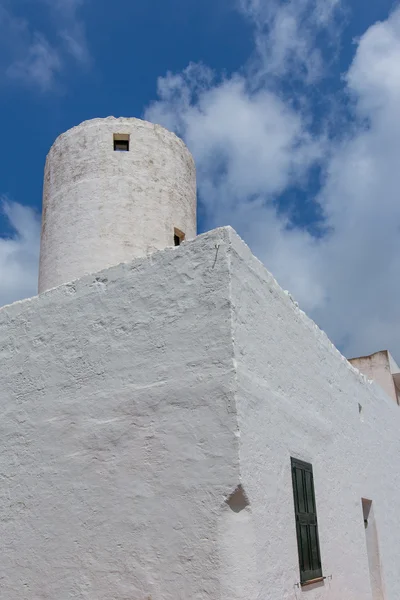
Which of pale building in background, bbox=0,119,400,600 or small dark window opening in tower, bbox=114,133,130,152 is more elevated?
small dark window opening in tower, bbox=114,133,130,152

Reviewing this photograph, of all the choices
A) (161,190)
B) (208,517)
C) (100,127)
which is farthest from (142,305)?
(100,127)

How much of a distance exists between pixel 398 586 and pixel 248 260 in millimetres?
5650

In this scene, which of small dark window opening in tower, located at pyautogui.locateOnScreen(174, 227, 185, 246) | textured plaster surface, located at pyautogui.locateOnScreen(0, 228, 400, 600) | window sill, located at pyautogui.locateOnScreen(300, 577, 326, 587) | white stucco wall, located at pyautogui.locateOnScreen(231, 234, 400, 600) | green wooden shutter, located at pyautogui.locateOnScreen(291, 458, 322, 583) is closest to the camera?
textured plaster surface, located at pyautogui.locateOnScreen(0, 228, 400, 600)

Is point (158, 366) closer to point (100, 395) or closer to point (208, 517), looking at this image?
point (100, 395)

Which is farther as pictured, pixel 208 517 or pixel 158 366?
pixel 158 366

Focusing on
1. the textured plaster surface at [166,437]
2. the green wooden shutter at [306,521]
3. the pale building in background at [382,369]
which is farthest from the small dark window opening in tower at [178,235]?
the pale building in background at [382,369]

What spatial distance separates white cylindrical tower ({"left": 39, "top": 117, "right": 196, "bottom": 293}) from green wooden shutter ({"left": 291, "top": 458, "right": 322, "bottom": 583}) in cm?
357

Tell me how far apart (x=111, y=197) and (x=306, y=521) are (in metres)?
4.79

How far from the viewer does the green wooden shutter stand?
17.7 ft

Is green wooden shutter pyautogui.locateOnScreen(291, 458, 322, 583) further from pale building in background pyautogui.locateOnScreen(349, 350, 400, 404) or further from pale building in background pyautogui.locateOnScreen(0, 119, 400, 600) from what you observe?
pale building in background pyautogui.locateOnScreen(349, 350, 400, 404)

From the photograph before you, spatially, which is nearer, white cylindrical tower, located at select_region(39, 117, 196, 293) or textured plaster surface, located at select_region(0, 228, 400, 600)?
textured plaster surface, located at select_region(0, 228, 400, 600)

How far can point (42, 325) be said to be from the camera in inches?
247

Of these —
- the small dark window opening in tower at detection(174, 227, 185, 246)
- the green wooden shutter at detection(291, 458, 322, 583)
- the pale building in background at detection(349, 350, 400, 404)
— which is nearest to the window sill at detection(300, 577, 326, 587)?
the green wooden shutter at detection(291, 458, 322, 583)

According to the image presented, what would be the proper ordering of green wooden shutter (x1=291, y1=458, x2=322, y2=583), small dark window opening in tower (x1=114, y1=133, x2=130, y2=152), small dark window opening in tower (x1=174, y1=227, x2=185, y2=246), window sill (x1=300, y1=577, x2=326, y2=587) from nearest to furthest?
window sill (x1=300, y1=577, x2=326, y2=587), green wooden shutter (x1=291, y1=458, x2=322, y2=583), small dark window opening in tower (x1=174, y1=227, x2=185, y2=246), small dark window opening in tower (x1=114, y1=133, x2=130, y2=152)
